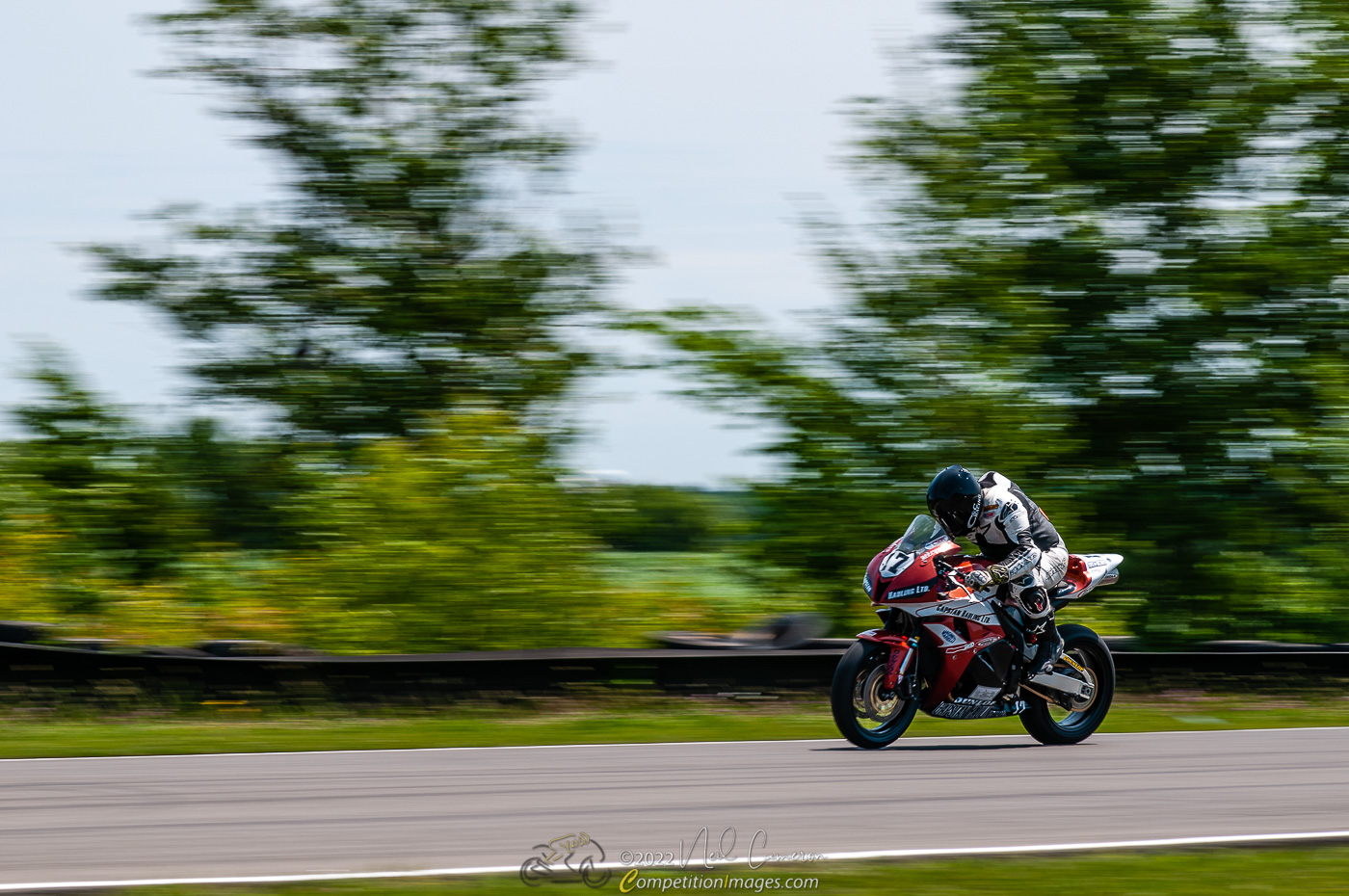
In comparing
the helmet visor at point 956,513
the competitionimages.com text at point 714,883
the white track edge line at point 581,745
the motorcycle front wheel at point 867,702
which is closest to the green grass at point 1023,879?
the competitionimages.com text at point 714,883

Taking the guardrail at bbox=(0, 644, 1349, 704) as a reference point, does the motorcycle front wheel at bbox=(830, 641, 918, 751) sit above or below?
above

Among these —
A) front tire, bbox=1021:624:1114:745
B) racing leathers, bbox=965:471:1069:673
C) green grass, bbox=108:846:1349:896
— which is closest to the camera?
green grass, bbox=108:846:1349:896

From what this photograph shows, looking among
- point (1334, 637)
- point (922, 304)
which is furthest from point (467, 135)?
point (1334, 637)

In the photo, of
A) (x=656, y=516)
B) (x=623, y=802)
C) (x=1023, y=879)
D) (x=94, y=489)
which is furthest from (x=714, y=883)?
(x=94, y=489)

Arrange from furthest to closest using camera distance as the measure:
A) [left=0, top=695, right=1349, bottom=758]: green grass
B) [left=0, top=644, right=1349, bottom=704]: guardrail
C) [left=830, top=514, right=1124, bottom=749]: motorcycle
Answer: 1. [left=0, top=644, right=1349, bottom=704]: guardrail
2. [left=0, top=695, right=1349, bottom=758]: green grass
3. [left=830, top=514, right=1124, bottom=749]: motorcycle

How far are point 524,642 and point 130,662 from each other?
3.91 m

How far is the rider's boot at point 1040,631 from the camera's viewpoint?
9.30 m

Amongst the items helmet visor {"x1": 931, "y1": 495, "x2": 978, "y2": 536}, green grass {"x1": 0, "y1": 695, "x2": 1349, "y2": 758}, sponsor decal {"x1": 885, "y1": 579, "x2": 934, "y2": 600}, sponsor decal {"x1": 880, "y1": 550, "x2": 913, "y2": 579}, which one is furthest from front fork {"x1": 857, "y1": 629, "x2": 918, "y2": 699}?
green grass {"x1": 0, "y1": 695, "x2": 1349, "y2": 758}

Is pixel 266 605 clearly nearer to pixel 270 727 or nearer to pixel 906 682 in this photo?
pixel 270 727

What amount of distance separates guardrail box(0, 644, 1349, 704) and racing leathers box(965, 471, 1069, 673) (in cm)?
280

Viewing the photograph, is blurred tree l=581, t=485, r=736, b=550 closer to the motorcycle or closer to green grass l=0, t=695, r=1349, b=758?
green grass l=0, t=695, r=1349, b=758

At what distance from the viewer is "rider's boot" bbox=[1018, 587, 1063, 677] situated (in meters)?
9.30

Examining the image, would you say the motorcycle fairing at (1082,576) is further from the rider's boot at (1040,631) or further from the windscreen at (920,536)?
the windscreen at (920,536)

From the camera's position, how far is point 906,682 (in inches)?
353
